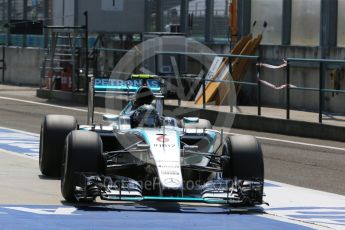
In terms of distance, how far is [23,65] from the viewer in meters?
40.5

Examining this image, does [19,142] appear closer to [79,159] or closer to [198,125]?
[198,125]

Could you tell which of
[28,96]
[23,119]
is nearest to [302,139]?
[23,119]

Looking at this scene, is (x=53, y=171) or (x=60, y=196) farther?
(x=53, y=171)

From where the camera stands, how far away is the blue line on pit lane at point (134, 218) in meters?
9.53

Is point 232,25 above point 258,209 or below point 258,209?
above

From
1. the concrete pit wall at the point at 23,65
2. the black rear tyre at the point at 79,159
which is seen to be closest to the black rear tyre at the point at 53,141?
the black rear tyre at the point at 79,159

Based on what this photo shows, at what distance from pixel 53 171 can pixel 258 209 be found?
3.21 m

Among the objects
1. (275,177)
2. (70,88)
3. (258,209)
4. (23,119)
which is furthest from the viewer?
(70,88)

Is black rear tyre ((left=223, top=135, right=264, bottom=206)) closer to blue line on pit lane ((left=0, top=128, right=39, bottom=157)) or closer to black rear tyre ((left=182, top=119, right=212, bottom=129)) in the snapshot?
black rear tyre ((left=182, top=119, right=212, bottom=129))

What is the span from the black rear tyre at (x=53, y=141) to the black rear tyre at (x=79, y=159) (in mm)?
1685

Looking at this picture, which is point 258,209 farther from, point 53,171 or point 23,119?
point 23,119

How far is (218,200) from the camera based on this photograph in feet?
35.0

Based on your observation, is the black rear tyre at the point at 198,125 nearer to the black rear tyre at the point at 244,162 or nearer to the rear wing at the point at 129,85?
the rear wing at the point at 129,85

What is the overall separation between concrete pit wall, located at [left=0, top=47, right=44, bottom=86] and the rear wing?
2430cm
